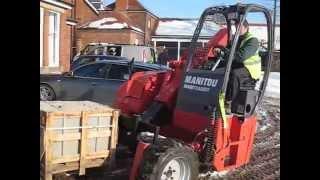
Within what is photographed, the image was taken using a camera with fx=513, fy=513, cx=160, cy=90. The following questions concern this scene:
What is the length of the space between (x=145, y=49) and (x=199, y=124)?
1950cm

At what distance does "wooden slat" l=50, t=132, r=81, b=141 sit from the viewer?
5.54m

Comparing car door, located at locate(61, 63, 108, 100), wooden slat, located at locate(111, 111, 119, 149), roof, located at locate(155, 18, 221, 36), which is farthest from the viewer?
roof, located at locate(155, 18, 221, 36)

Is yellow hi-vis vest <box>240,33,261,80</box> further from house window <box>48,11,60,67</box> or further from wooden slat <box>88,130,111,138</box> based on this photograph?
house window <box>48,11,60,67</box>

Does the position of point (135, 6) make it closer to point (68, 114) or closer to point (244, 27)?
point (244, 27)

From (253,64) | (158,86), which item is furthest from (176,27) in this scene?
(253,64)

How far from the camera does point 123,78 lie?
11.2m

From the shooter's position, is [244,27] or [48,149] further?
[244,27]

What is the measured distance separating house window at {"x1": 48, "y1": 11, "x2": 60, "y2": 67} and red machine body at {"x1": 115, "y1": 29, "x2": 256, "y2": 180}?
1586 centimetres

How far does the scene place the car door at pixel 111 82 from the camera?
1090 centimetres

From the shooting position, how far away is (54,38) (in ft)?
76.6

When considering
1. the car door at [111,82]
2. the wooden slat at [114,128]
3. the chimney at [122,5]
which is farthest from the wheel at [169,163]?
the chimney at [122,5]

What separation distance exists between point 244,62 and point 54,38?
18.1 m

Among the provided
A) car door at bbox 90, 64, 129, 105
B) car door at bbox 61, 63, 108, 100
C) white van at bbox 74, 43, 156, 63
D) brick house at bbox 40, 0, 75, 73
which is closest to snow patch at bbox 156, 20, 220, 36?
white van at bbox 74, 43, 156, 63

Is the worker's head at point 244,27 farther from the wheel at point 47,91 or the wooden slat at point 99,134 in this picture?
the wheel at point 47,91
